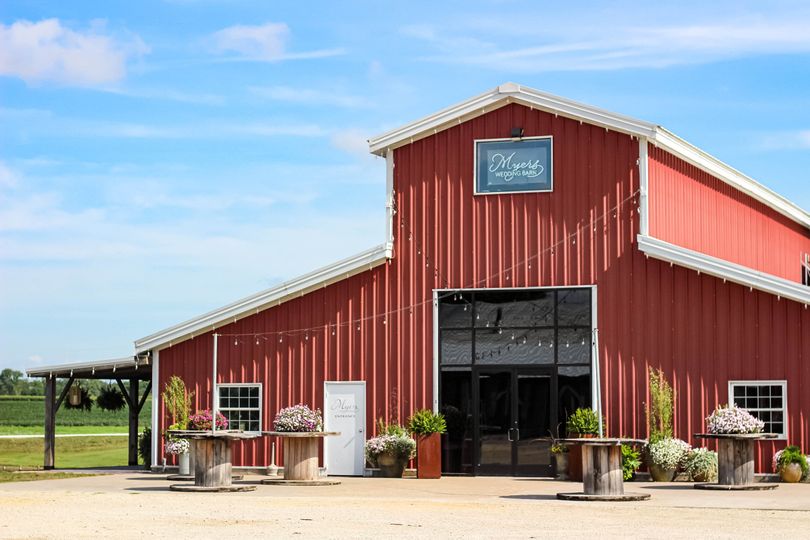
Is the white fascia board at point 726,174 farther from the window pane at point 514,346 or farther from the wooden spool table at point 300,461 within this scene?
the wooden spool table at point 300,461

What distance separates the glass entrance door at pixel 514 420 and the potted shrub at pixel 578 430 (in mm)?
703

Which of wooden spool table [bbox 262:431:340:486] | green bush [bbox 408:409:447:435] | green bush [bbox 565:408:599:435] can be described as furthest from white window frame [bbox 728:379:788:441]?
wooden spool table [bbox 262:431:340:486]

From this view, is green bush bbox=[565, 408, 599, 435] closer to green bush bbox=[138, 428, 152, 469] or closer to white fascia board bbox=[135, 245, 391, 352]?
white fascia board bbox=[135, 245, 391, 352]

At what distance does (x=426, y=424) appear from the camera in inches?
1045

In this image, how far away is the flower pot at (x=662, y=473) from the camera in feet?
82.7

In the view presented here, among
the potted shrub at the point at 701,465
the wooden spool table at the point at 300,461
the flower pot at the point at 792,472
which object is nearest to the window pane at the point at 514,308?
the potted shrub at the point at 701,465

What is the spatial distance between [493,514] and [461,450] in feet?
30.7

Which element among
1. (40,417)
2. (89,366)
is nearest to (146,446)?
(89,366)

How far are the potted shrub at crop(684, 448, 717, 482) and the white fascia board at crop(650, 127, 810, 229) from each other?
6.37m

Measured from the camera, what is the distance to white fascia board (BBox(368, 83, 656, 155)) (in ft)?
87.0

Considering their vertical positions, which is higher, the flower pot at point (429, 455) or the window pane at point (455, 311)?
the window pane at point (455, 311)

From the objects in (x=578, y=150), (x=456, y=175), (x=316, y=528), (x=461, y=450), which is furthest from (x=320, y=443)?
(x=316, y=528)

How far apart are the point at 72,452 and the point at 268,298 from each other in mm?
17898

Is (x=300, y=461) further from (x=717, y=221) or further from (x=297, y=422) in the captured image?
(x=717, y=221)
